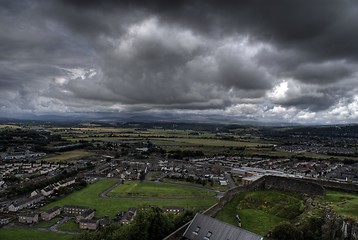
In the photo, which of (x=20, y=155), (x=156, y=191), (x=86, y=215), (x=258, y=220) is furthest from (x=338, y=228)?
(x=20, y=155)

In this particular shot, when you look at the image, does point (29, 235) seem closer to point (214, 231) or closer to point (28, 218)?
point (28, 218)

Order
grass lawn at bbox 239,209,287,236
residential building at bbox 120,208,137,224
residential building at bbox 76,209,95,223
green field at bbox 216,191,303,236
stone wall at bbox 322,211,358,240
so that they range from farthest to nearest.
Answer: residential building at bbox 76,209,95,223 → residential building at bbox 120,208,137,224 → green field at bbox 216,191,303,236 → grass lawn at bbox 239,209,287,236 → stone wall at bbox 322,211,358,240

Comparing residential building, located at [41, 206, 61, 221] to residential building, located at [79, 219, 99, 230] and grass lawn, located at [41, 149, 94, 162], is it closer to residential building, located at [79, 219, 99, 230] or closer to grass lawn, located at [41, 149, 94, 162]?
residential building, located at [79, 219, 99, 230]

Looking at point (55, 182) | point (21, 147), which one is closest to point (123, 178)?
point (55, 182)

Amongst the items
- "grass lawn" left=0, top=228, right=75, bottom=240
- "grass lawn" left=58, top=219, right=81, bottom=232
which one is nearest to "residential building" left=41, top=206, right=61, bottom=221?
"grass lawn" left=58, top=219, right=81, bottom=232

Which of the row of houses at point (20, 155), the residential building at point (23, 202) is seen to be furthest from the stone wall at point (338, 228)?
the row of houses at point (20, 155)

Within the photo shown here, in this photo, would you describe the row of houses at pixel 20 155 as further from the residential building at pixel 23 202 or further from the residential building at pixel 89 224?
the residential building at pixel 89 224
